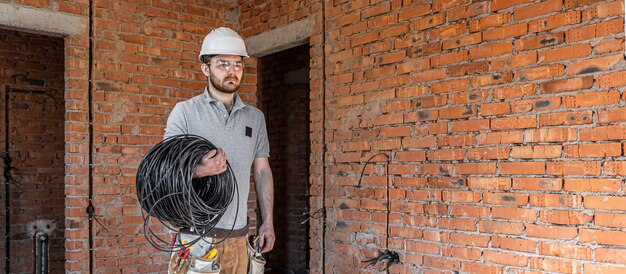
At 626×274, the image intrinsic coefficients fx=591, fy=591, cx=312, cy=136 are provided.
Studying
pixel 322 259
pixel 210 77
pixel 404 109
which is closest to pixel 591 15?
pixel 404 109

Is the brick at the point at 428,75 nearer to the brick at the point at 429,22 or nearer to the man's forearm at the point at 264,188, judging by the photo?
the brick at the point at 429,22

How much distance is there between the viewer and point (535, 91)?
307cm

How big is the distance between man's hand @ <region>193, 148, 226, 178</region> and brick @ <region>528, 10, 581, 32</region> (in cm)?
175

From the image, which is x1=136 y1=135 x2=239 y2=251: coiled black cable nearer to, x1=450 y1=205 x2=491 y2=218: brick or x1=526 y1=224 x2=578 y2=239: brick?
x1=450 y1=205 x2=491 y2=218: brick

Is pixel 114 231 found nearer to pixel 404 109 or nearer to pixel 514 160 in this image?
pixel 404 109

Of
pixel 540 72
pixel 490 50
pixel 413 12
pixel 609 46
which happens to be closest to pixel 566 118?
pixel 540 72

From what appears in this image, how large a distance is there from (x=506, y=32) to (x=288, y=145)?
4662mm

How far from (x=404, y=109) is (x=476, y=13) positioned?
76cm

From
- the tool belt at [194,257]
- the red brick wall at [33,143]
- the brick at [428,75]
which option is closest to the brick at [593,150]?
the brick at [428,75]

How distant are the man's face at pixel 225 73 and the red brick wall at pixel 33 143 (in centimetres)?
451

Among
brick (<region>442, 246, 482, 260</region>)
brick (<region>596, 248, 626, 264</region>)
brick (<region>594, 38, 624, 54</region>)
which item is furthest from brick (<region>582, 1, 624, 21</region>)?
brick (<region>442, 246, 482, 260</region>)

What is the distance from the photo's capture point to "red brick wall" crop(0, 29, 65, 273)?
6.56 metres

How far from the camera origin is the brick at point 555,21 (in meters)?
2.92

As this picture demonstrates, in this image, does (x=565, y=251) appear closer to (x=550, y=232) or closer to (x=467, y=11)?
(x=550, y=232)
